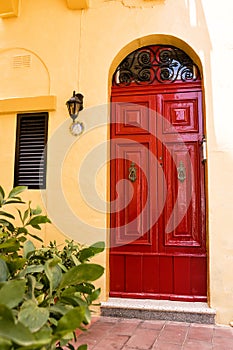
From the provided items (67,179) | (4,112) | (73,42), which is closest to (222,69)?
(73,42)

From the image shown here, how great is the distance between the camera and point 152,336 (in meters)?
2.43

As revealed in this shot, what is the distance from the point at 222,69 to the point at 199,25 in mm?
500

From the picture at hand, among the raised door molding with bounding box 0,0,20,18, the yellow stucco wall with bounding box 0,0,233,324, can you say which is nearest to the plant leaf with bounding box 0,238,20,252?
the yellow stucco wall with bounding box 0,0,233,324

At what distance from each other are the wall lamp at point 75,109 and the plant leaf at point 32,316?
260 centimetres

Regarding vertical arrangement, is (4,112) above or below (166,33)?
below

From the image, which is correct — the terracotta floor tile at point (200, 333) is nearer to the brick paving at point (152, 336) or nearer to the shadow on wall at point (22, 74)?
the brick paving at point (152, 336)

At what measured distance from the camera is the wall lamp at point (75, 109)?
3.12m

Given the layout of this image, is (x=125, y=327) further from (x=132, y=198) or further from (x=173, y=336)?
(x=132, y=198)

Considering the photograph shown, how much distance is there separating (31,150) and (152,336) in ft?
6.80

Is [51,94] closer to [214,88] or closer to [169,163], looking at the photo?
[169,163]

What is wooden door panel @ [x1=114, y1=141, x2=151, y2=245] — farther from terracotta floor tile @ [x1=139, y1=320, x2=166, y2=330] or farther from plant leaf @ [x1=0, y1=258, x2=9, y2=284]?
plant leaf @ [x1=0, y1=258, x2=9, y2=284]

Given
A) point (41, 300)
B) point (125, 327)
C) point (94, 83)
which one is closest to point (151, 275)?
point (125, 327)

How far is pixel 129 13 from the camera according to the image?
3230 mm

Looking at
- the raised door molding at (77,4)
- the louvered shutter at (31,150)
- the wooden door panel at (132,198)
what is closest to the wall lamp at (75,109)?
the louvered shutter at (31,150)
